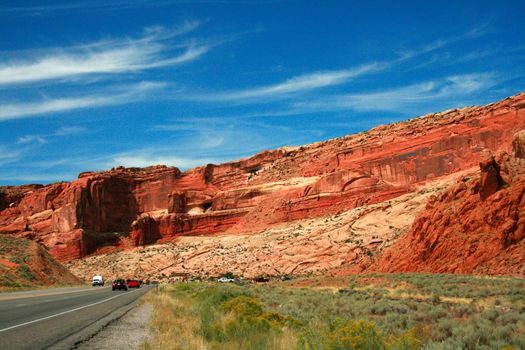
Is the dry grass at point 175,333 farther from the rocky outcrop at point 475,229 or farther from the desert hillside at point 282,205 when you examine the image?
the desert hillside at point 282,205

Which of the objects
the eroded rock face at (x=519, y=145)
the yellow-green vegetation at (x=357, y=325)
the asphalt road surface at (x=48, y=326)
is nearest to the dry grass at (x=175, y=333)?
the yellow-green vegetation at (x=357, y=325)

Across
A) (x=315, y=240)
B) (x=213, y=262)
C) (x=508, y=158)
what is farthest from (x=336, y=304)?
→ (x=213, y=262)

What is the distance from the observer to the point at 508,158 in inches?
1550

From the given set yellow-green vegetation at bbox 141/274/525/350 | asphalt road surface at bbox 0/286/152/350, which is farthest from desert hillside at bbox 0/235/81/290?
yellow-green vegetation at bbox 141/274/525/350

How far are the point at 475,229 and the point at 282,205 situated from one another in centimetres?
4618

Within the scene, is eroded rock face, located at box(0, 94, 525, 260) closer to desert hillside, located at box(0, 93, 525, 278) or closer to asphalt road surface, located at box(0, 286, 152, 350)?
desert hillside, located at box(0, 93, 525, 278)

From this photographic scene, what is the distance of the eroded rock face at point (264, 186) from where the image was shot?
227ft

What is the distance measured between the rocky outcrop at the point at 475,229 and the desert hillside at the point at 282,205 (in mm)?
255

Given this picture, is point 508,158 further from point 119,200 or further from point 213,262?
point 119,200

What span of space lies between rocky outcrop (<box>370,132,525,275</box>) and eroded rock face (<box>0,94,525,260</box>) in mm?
574

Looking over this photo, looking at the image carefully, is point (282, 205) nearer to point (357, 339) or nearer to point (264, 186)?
point (264, 186)

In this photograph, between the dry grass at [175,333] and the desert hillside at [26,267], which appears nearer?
the dry grass at [175,333]

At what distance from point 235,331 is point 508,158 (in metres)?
34.4

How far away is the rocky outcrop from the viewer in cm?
3197
